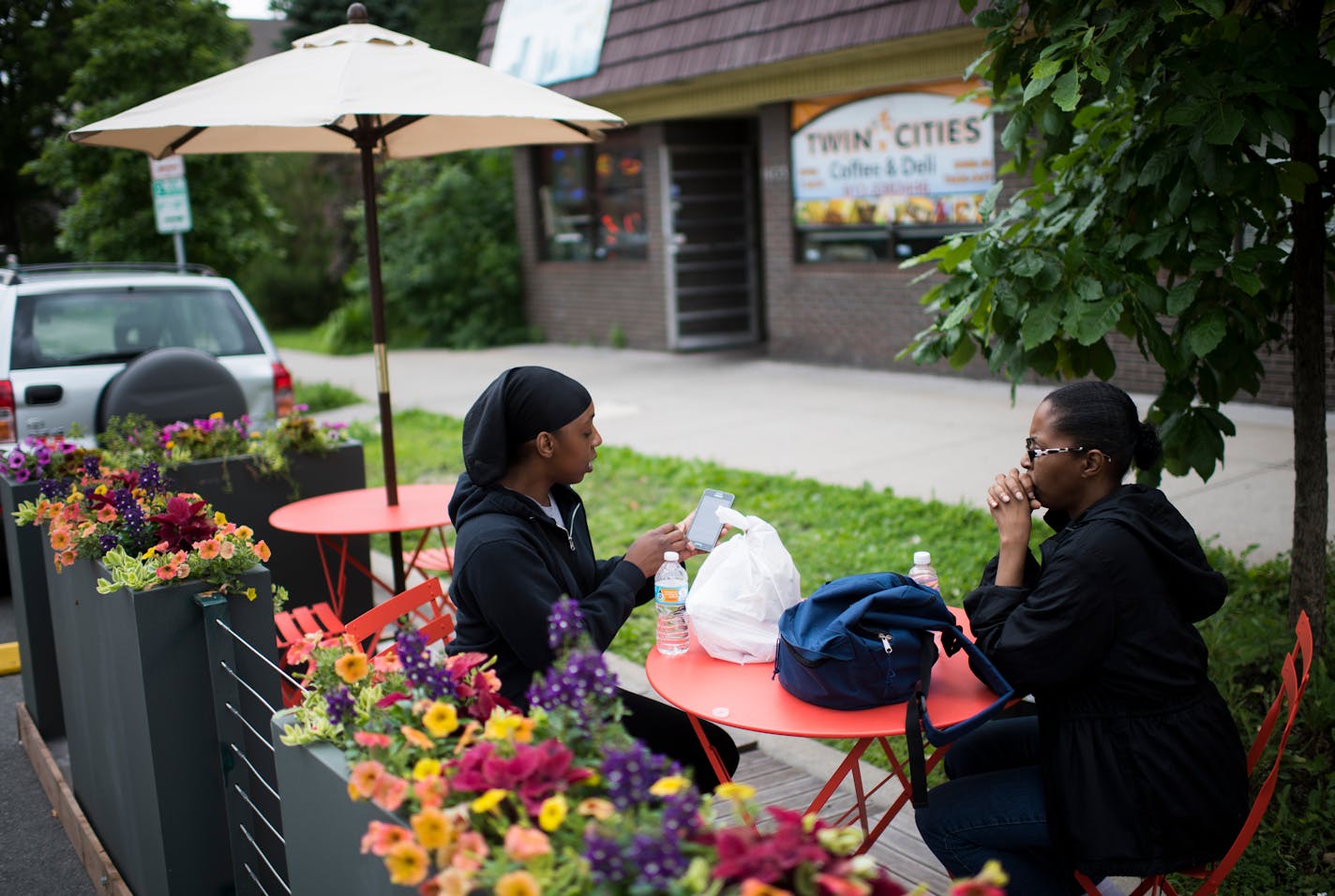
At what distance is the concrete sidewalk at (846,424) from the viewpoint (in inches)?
283

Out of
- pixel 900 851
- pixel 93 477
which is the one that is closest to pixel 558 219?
pixel 93 477

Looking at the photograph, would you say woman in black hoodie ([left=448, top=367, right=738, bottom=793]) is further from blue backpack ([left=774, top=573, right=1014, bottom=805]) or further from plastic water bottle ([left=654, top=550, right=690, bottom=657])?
blue backpack ([left=774, top=573, right=1014, bottom=805])

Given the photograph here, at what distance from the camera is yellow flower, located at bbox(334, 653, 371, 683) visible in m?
2.23

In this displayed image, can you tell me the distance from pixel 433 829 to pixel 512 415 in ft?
5.03

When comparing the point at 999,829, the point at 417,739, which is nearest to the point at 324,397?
the point at 999,829

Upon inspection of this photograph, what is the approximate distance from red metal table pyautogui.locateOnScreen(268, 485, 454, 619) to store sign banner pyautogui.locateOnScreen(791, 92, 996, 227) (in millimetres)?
6932

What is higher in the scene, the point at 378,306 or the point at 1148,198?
the point at 1148,198

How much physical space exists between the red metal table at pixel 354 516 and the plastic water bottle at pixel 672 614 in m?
1.58

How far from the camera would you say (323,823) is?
219 cm

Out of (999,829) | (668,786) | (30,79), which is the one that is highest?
(30,79)

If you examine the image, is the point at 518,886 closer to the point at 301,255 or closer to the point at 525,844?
the point at 525,844

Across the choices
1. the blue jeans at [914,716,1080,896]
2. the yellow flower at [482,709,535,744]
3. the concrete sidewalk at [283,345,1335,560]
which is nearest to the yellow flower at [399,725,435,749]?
the yellow flower at [482,709,535,744]

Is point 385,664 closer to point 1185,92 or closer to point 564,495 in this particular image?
point 564,495

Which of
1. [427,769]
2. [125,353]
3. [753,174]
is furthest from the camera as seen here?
[753,174]
